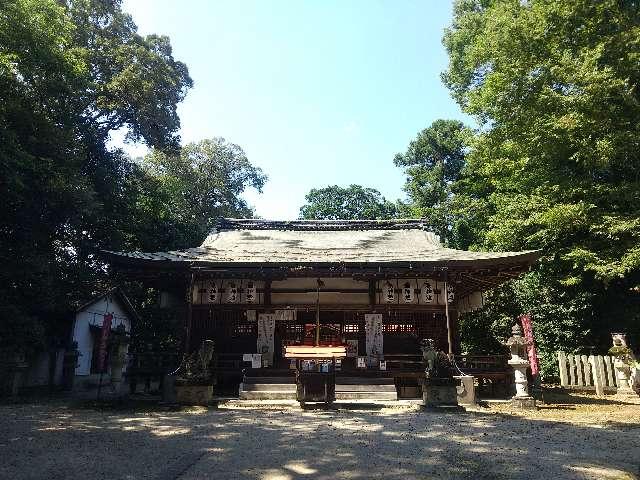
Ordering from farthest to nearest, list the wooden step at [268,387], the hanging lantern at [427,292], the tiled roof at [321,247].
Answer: the hanging lantern at [427,292] < the tiled roof at [321,247] < the wooden step at [268,387]

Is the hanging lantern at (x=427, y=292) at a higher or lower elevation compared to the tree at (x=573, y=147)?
lower

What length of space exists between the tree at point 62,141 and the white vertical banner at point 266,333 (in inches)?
303

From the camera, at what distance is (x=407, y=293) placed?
16.2 m

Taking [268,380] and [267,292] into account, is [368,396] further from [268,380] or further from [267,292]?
[267,292]

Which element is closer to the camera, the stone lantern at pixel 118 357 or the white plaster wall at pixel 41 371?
the stone lantern at pixel 118 357

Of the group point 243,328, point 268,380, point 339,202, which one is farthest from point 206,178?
point 268,380

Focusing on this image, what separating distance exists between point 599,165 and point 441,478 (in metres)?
18.8

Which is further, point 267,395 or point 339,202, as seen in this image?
point 339,202

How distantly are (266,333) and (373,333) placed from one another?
424 cm

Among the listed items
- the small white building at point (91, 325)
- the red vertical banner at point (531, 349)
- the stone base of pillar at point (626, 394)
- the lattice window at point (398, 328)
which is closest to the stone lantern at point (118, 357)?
the small white building at point (91, 325)

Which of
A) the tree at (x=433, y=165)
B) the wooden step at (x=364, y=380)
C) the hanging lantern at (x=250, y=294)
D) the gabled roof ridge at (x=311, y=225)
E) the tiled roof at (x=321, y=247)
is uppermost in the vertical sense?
the tree at (x=433, y=165)

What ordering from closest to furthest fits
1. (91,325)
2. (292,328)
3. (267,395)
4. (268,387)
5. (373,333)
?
(267,395) → (268,387) → (373,333) → (292,328) → (91,325)

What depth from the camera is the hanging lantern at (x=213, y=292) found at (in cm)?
1617

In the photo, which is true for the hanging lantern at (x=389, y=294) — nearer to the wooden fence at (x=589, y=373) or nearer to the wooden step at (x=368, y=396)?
the wooden step at (x=368, y=396)
